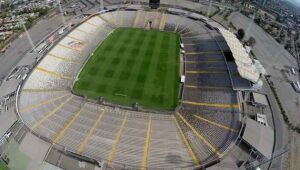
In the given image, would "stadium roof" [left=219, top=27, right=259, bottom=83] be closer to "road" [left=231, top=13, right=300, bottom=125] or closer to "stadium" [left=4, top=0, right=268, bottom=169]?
"stadium" [left=4, top=0, right=268, bottom=169]

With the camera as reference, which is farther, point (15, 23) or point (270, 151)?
point (15, 23)

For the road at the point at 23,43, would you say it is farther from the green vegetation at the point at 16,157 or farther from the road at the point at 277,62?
the road at the point at 277,62

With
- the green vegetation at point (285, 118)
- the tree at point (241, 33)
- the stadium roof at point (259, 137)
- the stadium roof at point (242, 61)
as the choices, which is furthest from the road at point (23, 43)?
the green vegetation at point (285, 118)

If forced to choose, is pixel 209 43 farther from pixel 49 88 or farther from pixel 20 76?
pixel 20 76

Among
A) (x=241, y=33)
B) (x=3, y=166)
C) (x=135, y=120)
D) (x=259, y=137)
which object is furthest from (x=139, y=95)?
(x=241, y=33)

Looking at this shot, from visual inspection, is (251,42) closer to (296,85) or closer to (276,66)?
(276,66)

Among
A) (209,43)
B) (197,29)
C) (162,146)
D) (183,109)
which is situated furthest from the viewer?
(197,29)

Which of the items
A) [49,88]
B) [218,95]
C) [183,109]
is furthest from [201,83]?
[49,88]
